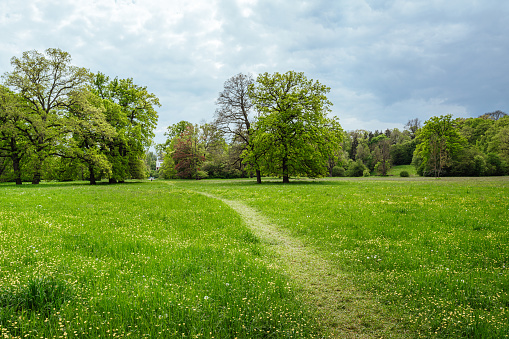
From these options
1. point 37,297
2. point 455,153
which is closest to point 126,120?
point 37,297

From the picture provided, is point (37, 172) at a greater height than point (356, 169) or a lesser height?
lesser

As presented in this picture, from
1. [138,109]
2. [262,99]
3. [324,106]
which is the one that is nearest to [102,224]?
[262,99]

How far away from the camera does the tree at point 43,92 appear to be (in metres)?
34.4

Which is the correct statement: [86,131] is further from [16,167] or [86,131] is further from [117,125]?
[16,167]

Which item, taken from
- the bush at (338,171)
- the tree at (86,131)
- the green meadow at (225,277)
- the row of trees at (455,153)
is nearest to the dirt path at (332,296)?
the green meadow at (225,277)

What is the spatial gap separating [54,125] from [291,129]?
36.2 meters

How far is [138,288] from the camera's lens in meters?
4.45

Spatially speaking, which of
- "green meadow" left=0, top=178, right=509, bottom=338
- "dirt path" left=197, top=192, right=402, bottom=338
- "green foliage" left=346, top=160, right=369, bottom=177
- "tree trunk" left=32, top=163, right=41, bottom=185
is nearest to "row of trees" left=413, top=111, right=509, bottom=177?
"green foliage" left=346, top=160, right=369, bottom=177

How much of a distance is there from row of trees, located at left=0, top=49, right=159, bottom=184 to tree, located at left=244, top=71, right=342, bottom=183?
2304cm

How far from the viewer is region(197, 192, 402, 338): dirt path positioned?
3.99 meters

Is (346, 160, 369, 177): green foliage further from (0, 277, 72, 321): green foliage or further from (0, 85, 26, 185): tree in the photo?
(0, 277, 72, 321): green foliage

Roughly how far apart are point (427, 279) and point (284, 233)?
5.39 meters

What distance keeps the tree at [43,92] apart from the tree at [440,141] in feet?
246

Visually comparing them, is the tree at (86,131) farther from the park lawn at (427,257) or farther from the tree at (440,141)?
the tree at (440,141)
